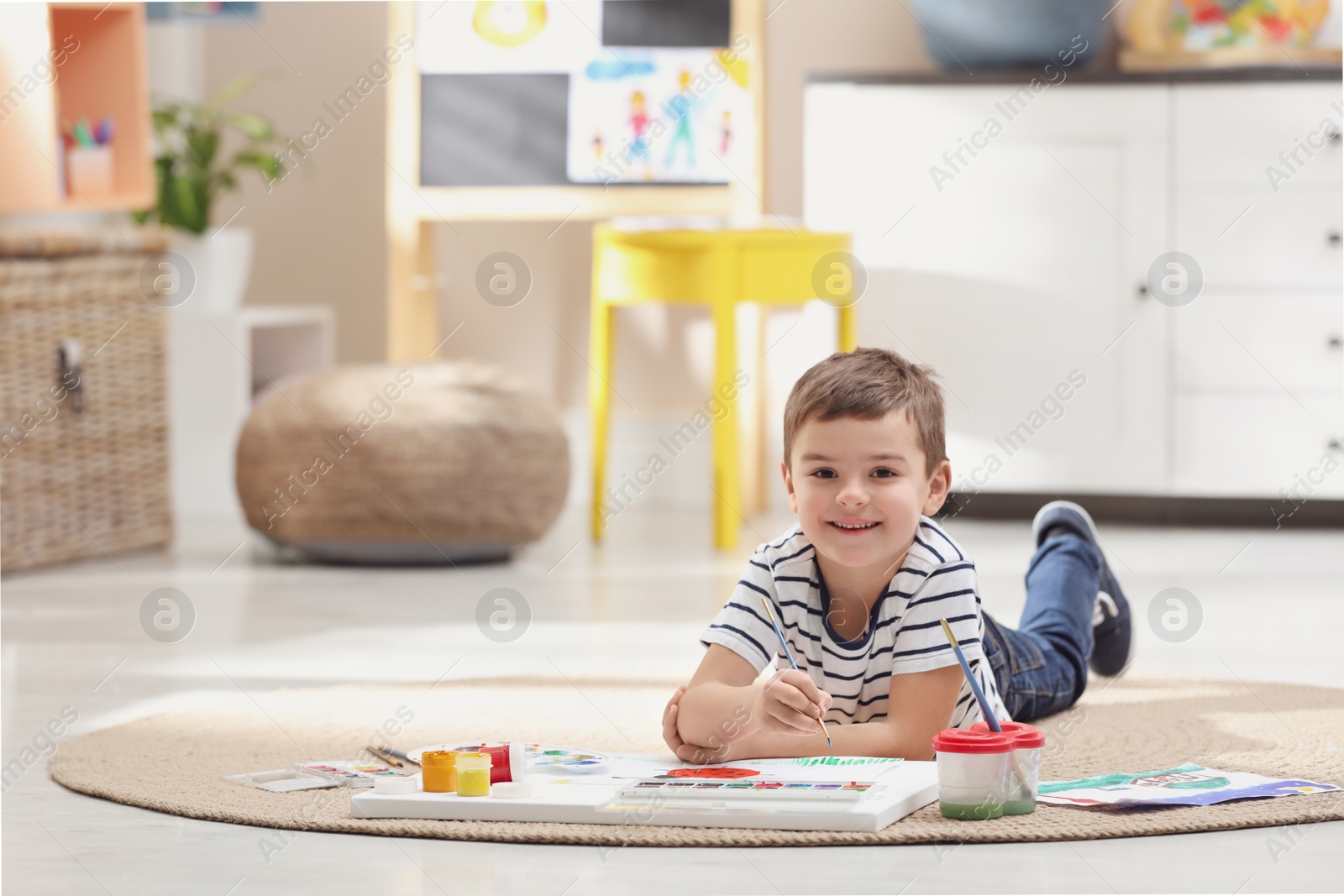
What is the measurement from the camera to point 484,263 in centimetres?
368

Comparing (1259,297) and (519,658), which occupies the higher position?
(1259,297)

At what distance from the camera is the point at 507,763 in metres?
1.25

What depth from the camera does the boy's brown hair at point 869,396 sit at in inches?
50.3

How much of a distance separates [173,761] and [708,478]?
2203 millimetres

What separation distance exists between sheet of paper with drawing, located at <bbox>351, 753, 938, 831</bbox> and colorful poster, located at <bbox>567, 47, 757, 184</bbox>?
221cm

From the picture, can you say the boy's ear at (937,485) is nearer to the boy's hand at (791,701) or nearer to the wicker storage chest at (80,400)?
the boy's hand at (791,701)

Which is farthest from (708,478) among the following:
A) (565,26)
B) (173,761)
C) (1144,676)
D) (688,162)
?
(173,761)

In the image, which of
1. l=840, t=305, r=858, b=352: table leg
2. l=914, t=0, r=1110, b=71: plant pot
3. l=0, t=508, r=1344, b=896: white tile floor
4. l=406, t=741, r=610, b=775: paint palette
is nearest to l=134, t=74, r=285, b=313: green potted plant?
l=0, t=508, r=1344, b=896: white tile floor

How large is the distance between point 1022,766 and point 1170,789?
→ 0.15 metres

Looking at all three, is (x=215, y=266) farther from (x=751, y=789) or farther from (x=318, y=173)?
Answer: (x=751, y=789)

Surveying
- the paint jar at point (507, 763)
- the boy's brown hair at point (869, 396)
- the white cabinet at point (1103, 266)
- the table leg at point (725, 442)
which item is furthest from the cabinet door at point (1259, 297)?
the paint jar at point (507, 763)

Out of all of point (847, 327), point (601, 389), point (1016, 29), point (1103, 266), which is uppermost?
point (1016, 29)

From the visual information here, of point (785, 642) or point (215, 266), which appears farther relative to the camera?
point (215, 266)

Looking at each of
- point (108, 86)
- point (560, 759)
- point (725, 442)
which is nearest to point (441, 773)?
point (560, 759)
